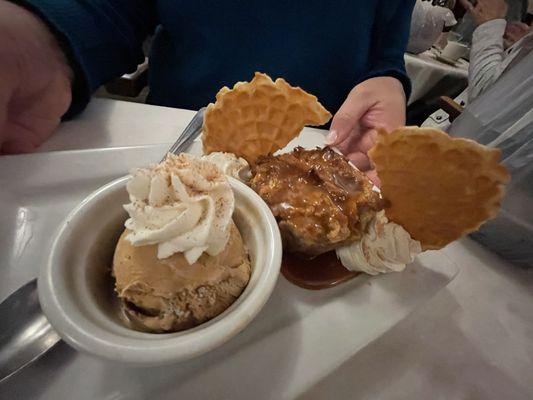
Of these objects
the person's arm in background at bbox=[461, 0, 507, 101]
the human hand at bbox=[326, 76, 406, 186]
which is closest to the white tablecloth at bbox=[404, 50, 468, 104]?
the person's arm in background at bbox=[461, 0, 507, 101]

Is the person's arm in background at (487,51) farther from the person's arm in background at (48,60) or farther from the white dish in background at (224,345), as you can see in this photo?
the person's arm in background at (48,60)

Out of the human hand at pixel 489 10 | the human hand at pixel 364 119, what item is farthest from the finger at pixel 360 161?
the human hand at pixel 489 10

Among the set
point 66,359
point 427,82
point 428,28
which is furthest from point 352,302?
point 428,28

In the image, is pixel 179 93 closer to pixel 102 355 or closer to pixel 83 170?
pixel 83 170

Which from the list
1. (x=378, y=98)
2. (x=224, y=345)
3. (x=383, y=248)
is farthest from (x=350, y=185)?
(x=378, y=98)

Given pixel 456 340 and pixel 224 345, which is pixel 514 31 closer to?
pixel 456 340

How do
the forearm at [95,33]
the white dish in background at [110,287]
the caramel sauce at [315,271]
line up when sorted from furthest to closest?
the forearm at [95,33], the caramel sauce at [315,271], the white dish in background at [110,287]

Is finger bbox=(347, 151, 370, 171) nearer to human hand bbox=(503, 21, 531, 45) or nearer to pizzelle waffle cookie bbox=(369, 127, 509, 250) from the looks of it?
pizzelle waffle cookie bbox=(369, 127, 509, 250)
